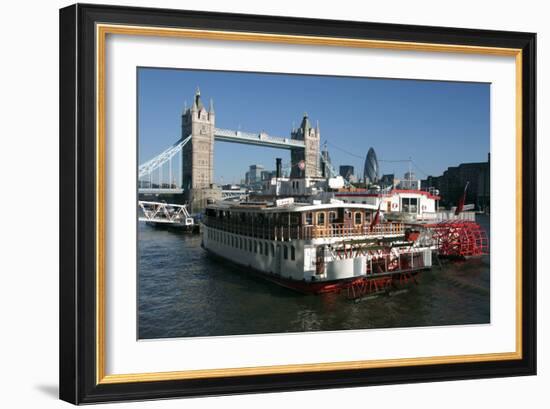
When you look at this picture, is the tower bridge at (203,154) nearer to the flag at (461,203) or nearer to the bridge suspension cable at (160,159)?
the bridge suspension cable at (160,159)

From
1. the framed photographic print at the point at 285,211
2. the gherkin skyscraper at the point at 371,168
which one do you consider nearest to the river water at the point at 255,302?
the framed photographic print at the point at 285,211

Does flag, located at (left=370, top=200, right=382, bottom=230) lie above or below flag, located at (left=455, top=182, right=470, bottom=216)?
below

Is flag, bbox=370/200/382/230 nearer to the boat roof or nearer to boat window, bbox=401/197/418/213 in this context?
the boat roof

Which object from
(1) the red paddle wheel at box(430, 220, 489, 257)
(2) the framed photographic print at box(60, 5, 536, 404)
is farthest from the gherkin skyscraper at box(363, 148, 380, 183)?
(1) the red paddle wheel at box(430, 220, 489, 257)

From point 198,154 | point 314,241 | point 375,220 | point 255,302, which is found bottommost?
point 255,302

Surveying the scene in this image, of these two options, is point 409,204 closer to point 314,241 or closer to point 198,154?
point 314,241

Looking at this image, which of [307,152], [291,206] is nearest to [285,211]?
[291,206]
